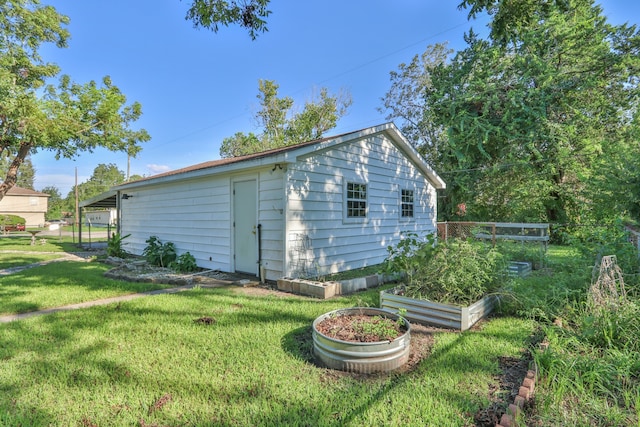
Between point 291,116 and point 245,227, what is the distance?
19.6 metres

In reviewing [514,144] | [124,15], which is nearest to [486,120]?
[514,144]

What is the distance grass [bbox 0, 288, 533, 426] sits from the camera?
2156 mm

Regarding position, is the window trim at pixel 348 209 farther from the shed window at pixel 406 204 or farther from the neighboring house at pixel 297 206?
the shed window at pixel 406 204

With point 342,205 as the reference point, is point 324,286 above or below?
below

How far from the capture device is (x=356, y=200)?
7844mm

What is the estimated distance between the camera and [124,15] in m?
8.79

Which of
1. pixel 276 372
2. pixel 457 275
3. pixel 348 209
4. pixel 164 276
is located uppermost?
pixel 348 209

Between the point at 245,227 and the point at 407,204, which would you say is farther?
the point at 407,204

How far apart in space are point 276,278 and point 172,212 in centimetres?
461

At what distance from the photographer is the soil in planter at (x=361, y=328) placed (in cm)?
295

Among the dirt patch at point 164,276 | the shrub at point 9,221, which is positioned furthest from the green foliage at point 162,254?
the shrub at point 9,221

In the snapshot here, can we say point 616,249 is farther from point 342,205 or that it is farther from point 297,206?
point 297,206

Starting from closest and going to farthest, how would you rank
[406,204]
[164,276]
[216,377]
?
1. [216,377]
2. [164,276]
3. [406,204]

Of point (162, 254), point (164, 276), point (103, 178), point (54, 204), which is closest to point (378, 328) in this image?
point (164, 276)
